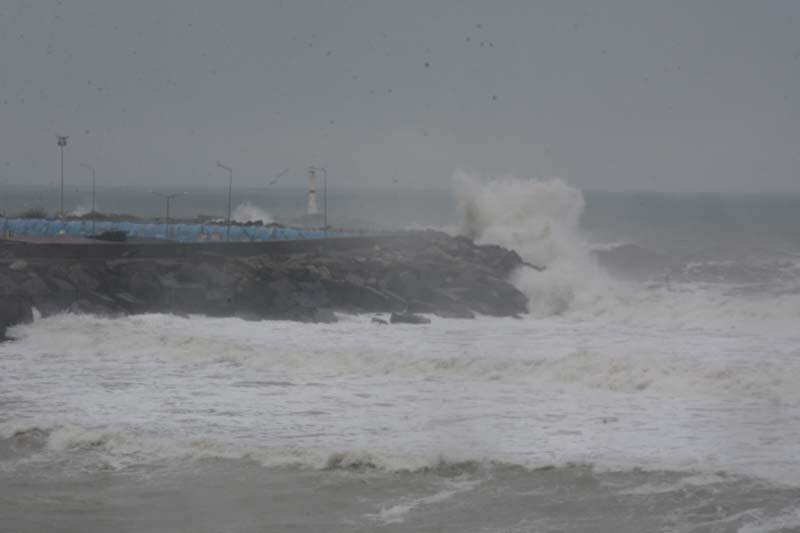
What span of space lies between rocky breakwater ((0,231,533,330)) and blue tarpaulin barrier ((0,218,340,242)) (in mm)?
9936

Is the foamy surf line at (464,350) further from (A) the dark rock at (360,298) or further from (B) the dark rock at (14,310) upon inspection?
(A) the dark rock at (360,298)

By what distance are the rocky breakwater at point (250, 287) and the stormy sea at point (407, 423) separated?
3.31 feet

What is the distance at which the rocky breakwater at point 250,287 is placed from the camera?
2922 cm

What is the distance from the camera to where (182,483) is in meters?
14.3

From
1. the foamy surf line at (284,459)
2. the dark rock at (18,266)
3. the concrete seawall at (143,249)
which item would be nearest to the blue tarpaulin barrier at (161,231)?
the concrete seawall at (143,249)

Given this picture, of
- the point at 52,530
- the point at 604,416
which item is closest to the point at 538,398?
the point at 604,416

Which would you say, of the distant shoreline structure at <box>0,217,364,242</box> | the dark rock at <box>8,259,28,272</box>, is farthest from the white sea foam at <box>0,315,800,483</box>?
the distant shoreline structure at <box>0,217,364,242</box>

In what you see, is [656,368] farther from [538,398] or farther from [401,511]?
[401,511]

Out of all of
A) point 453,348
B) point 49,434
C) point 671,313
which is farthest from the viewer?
point 671,313

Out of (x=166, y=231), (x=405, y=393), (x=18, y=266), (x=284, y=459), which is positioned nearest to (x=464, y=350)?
(x=405, y=393)

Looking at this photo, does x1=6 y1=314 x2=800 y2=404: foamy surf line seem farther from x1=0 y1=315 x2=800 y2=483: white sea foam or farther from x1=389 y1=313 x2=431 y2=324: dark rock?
x1=389 y1=313 x2=431 y2=324: dark rock

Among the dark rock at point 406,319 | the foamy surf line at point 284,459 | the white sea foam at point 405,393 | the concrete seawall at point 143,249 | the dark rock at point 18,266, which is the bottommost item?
the foamy surf line at point 284,459

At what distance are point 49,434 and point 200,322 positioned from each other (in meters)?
11.6

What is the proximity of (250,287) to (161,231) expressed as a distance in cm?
1658
